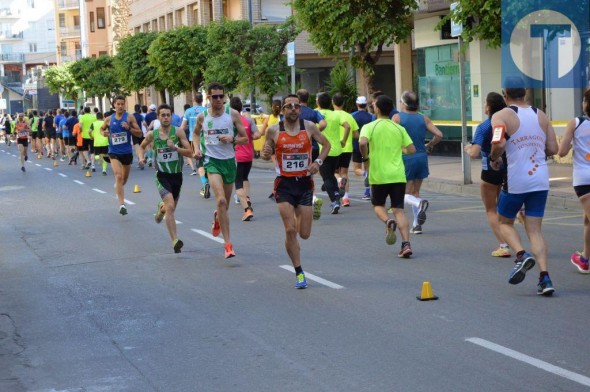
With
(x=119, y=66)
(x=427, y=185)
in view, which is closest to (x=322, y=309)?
(x=427, y=185)

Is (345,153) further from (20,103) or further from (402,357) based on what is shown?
(20,103)

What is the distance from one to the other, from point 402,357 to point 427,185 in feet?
47.0

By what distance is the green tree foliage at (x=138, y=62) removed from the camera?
53812 mm

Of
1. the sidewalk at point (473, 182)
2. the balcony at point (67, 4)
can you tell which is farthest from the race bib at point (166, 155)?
the balcony at point (67, 4)

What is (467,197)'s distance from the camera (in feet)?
63.0

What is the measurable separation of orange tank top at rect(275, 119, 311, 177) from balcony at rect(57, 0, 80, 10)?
98706mm

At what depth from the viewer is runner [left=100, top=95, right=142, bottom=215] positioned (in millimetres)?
18125

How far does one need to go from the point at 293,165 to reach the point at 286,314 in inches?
77.1

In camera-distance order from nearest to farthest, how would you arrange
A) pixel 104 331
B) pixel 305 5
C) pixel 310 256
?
pixel 104 331 → pixel 310 256 → pixel 305 5

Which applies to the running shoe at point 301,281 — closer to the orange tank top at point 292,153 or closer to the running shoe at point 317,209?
the orange tank top at point 292,153

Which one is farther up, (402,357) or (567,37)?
(567,37)

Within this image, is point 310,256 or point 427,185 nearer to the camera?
point 310,256

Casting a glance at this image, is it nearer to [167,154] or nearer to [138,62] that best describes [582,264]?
[167,154]

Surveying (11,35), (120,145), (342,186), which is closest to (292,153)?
(342,186)
